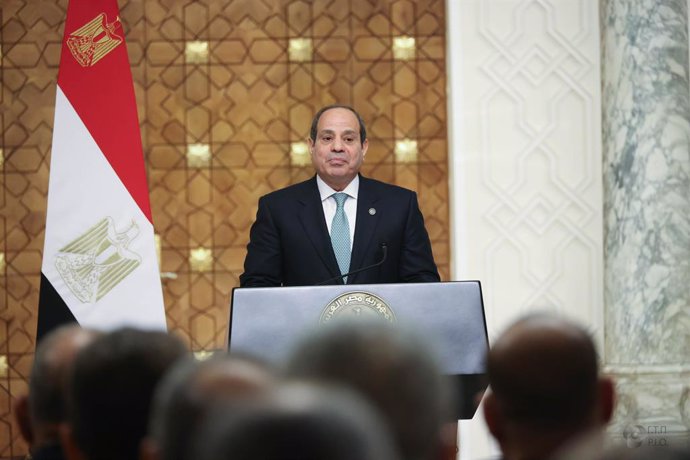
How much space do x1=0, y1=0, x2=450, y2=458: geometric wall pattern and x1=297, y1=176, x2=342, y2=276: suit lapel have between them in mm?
2581

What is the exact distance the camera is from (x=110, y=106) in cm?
546

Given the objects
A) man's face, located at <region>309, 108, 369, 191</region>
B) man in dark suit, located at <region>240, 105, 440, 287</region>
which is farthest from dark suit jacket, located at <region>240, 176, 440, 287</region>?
man's face, located at <region>309, 108, 369, 191</region>

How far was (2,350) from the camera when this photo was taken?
265 inches

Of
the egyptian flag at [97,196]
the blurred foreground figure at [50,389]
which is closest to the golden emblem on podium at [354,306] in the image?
the blurred foreground figure at [50,389]

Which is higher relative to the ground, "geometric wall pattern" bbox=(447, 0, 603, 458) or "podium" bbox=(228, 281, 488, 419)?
"geometric wall pattern" bbox=(447, 0, 603, 458)

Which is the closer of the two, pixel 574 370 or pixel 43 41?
pixel 574 370

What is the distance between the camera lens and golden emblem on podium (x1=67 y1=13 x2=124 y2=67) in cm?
548

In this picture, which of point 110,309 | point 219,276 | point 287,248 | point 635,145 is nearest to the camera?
point 287,248

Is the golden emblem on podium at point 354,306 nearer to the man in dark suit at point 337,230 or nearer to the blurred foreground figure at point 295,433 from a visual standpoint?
the man in dark suit at point 337,230

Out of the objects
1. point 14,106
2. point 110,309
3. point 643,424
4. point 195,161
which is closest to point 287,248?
point 110,309

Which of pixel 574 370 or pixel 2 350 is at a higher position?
pixel 574 370

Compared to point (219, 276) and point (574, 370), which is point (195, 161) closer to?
point (219, 276)

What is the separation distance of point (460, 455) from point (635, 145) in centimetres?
204

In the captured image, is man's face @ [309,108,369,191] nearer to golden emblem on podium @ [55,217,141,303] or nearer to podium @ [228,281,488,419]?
podium @ [228,281,488,419]
